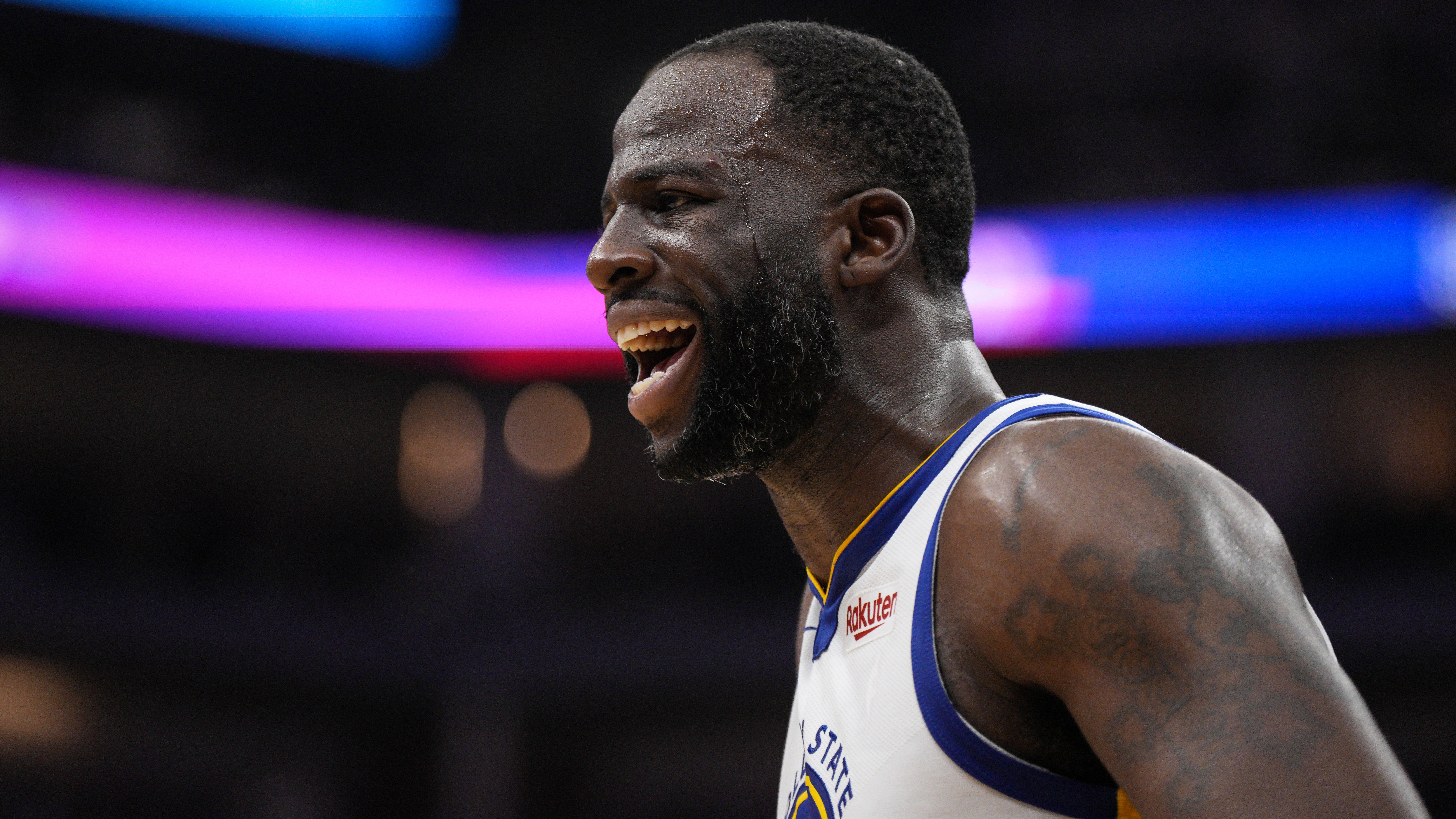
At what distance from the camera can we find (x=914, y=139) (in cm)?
192

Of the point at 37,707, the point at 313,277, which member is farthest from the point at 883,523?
the point at 313,277

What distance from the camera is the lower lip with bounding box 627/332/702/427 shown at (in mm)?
1830

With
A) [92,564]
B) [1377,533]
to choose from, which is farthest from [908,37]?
[92,564]

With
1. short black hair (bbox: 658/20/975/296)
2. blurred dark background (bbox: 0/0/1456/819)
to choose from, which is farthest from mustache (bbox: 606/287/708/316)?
blurred dark background (bbox: 0/0/1456/819)

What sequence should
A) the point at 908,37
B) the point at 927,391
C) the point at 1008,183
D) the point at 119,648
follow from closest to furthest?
the point at 927,391, the point at 119,648, the point at 1008,183, the point at 908,37

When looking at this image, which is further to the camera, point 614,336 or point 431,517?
point 431,517

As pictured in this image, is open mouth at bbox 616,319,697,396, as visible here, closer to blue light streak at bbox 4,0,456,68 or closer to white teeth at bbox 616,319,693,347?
white teeth at bbox 616,319,693,347

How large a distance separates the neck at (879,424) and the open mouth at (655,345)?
8.9 inches

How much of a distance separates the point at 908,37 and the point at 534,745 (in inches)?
284

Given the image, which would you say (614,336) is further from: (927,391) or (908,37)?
(908,37)

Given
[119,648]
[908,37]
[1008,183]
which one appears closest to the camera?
[119,648]

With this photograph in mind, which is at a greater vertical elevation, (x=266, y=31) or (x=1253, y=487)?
(x=266, y=31)

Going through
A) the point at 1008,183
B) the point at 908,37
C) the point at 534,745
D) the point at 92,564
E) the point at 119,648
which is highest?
the point at 908,37

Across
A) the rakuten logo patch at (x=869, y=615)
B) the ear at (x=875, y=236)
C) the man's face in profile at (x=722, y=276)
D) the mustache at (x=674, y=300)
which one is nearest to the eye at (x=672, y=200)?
the man's face in profile at (x=722, y=276)
